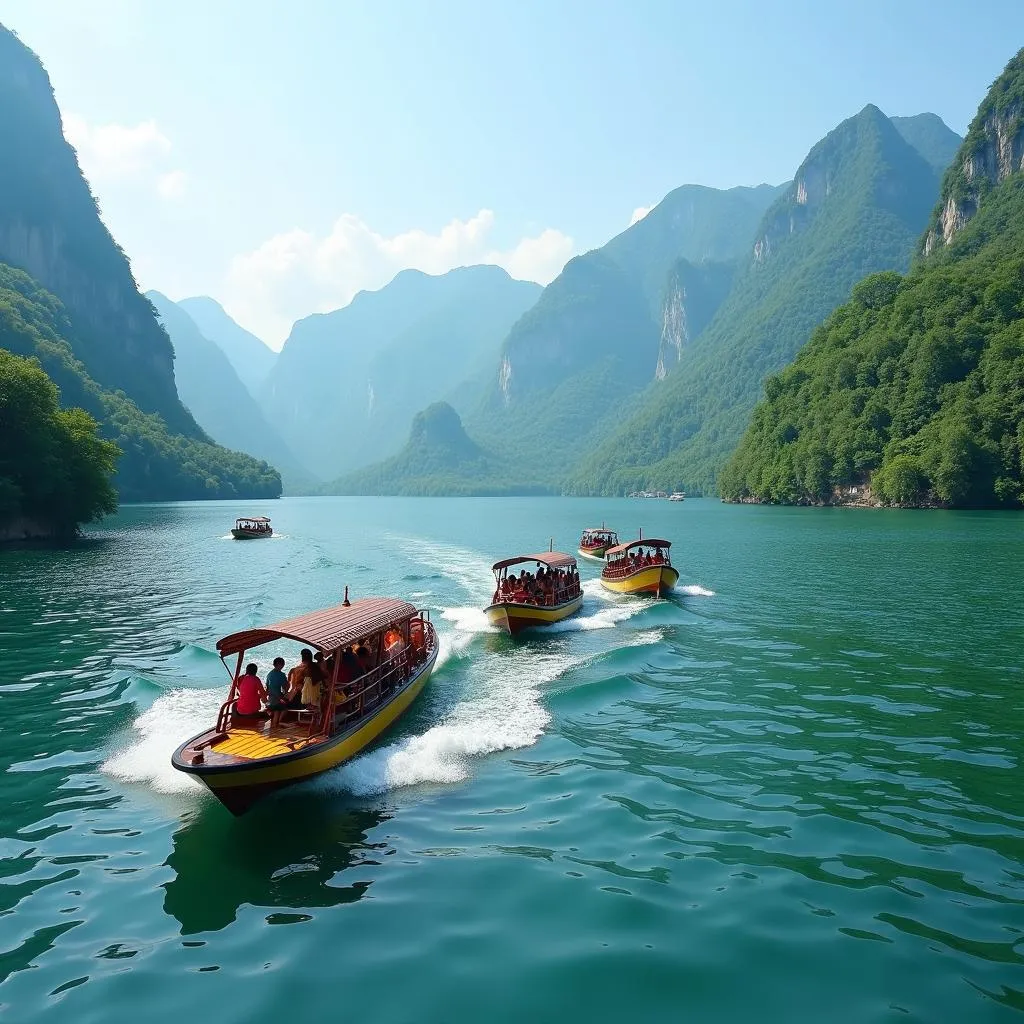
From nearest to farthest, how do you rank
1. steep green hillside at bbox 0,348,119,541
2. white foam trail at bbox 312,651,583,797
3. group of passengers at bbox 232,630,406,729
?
white foam trail at bbox 312,651,583,797, group of passengers at bbox 232,630,406,729, steep green hillside at bbox 0,348,119,541

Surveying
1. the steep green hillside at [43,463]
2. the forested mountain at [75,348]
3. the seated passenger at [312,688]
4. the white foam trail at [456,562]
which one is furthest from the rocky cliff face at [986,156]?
the seated passenger at [312,688]

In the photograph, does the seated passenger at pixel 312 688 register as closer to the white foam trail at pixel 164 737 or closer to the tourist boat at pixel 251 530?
the white foam trail at pixel 164 737

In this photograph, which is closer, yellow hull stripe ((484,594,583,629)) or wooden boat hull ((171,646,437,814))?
wooden boat hull ((171,646,437,814))

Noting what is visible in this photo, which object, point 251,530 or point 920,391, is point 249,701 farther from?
point 920,391

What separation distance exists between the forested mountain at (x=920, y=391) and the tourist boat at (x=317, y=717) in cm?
9338

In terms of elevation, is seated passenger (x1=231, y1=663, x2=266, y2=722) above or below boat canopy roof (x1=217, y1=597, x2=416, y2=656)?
below

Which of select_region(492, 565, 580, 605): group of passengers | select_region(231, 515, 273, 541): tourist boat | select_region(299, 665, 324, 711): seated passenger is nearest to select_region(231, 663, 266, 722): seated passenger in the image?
select_region(299, 665, 324, 711): seated passenger

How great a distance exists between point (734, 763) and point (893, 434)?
11133cm

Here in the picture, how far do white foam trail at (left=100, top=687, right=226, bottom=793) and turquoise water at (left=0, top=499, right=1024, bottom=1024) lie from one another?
87 millimetres

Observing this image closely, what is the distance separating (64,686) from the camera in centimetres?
2106

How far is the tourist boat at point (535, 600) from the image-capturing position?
94.0 ft

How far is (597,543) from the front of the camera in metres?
59.5

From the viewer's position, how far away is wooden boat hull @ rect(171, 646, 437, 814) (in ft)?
40.6

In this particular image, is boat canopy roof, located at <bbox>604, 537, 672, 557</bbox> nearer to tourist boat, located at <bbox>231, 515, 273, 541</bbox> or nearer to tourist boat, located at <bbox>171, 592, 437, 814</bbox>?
tourist boat, located at <bbox>171, 592, 437, 814</bbox>
